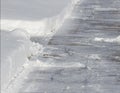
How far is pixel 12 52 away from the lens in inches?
329

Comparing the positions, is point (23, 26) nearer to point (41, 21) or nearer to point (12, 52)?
point (41, 21)

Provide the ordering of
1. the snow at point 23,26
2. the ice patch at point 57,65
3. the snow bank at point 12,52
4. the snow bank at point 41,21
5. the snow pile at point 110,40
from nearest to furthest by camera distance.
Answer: the snow bank at point 12,52
the snow at point 23,26
the ice patch at point 57,65
the snow pile at point 110,40
the snow bank at point 41,21

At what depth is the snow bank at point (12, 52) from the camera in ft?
24.5

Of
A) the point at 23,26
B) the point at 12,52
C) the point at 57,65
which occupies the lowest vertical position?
the point at 57,65

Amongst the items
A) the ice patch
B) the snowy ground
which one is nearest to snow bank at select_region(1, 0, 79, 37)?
the snowy ground

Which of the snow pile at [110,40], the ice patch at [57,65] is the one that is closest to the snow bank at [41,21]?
the snow pile at [110,40]

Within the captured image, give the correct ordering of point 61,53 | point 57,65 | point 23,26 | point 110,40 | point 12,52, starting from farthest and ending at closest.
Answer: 1. point 23,26
2. point 110,40
3. point 61,53
4. point 57,65
5. point 12,52

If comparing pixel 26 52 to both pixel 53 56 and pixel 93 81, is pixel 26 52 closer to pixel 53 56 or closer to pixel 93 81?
pixel 53 56

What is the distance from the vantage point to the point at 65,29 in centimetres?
1262

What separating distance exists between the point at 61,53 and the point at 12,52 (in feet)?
6.03

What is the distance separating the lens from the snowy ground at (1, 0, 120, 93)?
25.6ft

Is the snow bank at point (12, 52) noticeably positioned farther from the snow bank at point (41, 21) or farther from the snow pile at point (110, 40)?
the snow pile at point (110, 40)

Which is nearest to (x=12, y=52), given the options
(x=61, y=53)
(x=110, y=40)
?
(x=61, y=53)

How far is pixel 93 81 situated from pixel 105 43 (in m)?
3.04
